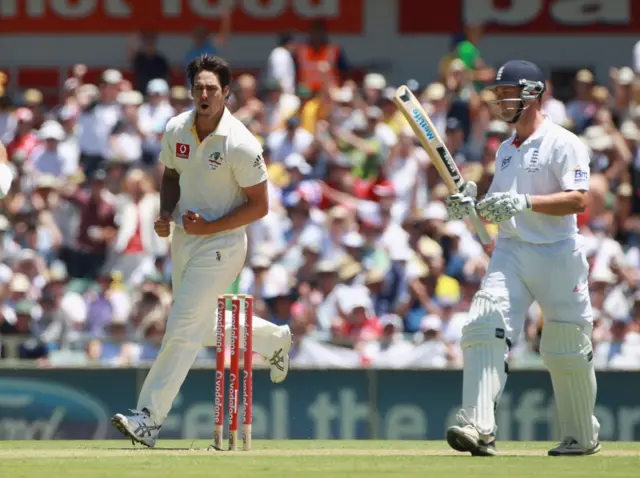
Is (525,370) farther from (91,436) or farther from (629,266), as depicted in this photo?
(91,436)

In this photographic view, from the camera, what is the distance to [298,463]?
8117 millimetres

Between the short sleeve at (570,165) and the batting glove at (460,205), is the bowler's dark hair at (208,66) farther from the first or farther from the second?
the short sleeve at (570,165)

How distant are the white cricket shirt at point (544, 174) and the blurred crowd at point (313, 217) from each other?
4160 millimetres

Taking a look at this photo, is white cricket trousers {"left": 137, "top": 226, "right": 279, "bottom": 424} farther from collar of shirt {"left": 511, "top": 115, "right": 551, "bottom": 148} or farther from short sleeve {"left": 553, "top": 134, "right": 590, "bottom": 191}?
short sleeve {"left": 553, "top": 134, "right": 590, "bottom": 191}

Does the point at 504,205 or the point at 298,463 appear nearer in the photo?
the point at 298,463

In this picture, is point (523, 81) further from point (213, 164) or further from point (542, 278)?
point (213, 164)

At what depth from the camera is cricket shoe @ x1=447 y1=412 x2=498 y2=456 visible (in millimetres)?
8248

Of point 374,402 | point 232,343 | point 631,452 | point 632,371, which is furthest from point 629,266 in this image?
point 232,343

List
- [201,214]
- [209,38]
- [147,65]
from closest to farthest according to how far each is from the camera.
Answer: [201,214], [147,65], [209,38]

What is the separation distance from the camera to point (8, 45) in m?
20.7

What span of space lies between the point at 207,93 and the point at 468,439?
2370 mm

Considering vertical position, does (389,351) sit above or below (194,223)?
below

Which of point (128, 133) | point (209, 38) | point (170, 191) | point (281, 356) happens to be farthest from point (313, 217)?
point (170, 191)

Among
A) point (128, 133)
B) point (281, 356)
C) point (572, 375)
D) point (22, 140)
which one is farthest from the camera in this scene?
point (22, 140)
